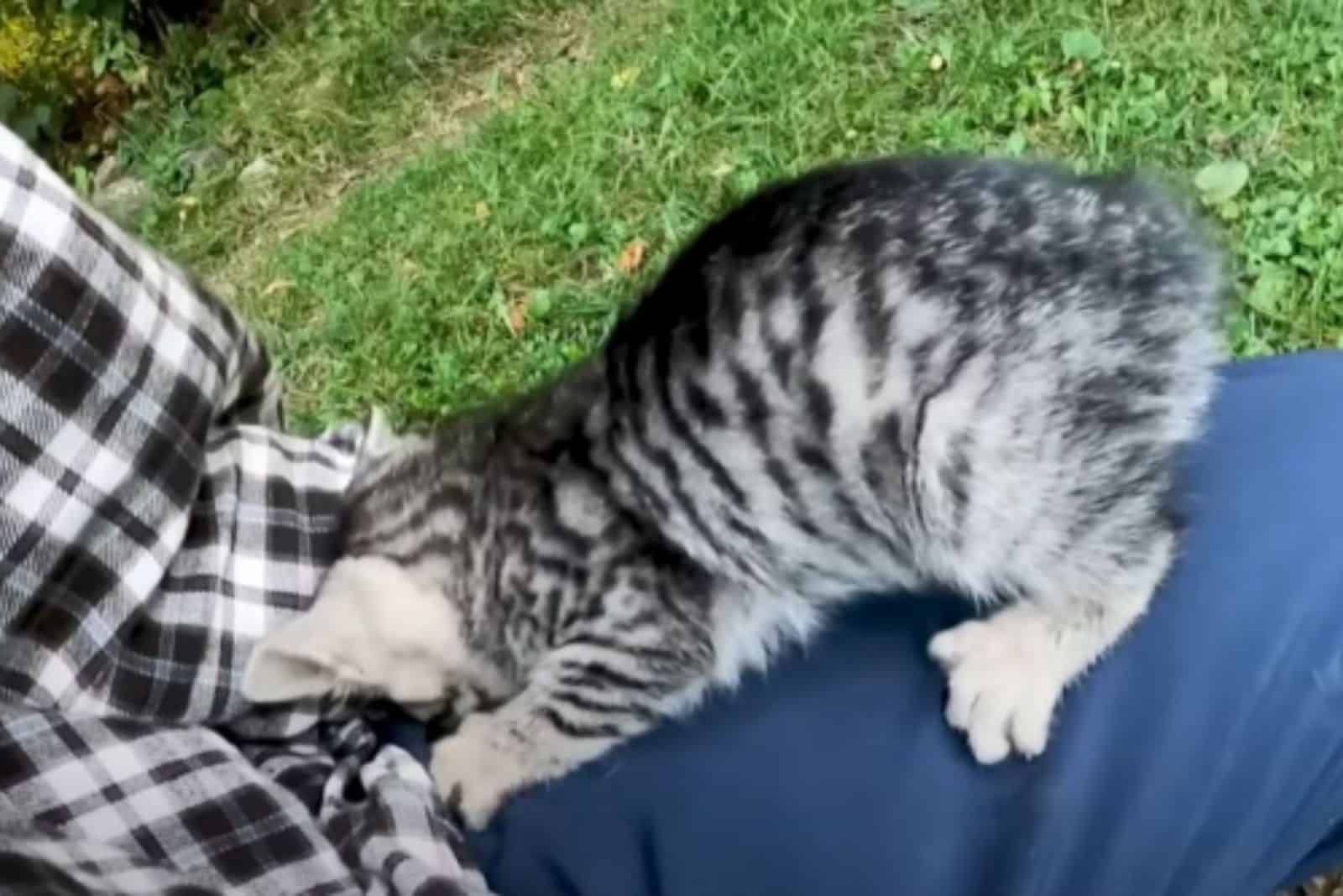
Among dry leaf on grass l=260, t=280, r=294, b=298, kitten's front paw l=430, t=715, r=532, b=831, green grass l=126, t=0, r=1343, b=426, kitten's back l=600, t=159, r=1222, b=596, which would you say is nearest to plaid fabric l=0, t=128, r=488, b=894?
kitten's front paw l=430, t=715, r=532, b=831

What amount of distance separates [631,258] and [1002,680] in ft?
4.71

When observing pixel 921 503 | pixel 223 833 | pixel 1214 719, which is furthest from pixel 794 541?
pixel 223 833

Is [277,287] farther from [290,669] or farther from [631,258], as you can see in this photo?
[290,669]

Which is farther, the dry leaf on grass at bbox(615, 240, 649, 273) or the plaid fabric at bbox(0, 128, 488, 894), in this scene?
the dry leaf on grass at bbox(615, 240, 649, 273)

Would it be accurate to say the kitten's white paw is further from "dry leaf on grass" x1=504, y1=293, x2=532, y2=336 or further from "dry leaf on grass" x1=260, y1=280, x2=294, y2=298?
"dry leaf on grass" x1=260, y1=280, x2=294, y2=298

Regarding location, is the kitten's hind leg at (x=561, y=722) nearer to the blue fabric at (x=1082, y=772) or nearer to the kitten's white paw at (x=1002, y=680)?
the blue fabric at (x=1082, y=772)

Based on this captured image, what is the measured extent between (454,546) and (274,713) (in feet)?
0.79

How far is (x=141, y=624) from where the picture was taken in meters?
1.34

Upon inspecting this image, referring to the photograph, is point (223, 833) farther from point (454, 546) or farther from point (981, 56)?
point (981, 56)

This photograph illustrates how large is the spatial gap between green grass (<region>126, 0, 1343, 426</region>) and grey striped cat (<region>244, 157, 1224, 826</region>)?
931 mm

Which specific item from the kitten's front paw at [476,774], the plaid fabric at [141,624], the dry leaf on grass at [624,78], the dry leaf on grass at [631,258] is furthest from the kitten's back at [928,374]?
the dry leaf on grass at [624,78]

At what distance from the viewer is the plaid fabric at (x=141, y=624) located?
1.25 m

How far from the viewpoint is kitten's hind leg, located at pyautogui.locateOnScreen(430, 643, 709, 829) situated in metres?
1.38

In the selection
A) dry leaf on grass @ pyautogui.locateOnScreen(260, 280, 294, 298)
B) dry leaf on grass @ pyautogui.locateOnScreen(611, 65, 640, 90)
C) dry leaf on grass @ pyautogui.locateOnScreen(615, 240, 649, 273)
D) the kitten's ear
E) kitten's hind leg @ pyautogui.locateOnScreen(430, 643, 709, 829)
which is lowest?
dry leaf on grass @ pyautogui.locateOnScreen(615, 240, 649, 273)
